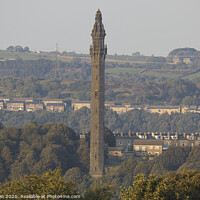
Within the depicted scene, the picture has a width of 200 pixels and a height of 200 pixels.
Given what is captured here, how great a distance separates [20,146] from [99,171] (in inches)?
479

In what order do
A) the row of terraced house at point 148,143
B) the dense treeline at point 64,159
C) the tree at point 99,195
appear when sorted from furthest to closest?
the row of terraced house at point 148,143 → the dense treeline at point 64,159 → the tree at point 99,195

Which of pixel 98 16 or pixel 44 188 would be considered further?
pixel 98 16

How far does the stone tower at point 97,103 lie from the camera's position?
11569 cm

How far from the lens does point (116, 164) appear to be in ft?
397

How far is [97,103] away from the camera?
11725cm

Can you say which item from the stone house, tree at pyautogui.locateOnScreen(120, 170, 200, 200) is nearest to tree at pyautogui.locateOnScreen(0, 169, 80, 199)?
tree at pyautogui.locateOnScreen(120, 170, 200, 200)

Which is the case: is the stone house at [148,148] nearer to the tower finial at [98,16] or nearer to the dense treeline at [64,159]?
the dense treeline at [64,159]

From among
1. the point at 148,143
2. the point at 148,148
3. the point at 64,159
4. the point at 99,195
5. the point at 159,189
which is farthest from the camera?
the point at 148,143

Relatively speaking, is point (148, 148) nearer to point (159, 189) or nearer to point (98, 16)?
point (98, 16)

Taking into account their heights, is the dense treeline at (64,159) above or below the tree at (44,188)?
below

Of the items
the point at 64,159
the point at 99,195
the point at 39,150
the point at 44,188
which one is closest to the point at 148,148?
the point at 64,159

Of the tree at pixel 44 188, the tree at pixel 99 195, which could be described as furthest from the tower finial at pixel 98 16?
the tree at pixel 44 188

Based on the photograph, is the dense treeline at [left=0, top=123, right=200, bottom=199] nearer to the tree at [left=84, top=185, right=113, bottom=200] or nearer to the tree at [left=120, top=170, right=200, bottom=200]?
the tree at [left=120, top=170, right=200, bottom=200]

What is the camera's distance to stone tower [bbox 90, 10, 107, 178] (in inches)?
4555
